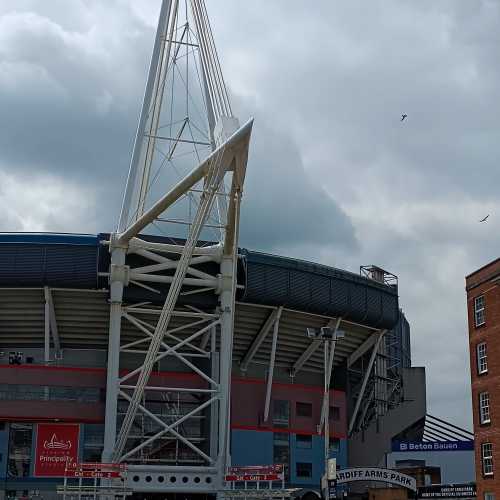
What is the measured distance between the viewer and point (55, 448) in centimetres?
5697

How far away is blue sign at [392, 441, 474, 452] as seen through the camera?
74.3m

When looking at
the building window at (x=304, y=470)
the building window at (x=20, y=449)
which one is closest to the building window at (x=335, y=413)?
the building window at (x=304, y=470)

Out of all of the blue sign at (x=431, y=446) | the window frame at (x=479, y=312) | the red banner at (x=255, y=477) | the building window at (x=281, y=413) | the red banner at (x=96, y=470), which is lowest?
the red banner at (x=255, y=477)

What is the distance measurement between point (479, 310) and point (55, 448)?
89.6 ft

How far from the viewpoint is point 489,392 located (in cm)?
4612

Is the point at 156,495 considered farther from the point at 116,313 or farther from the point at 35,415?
the point at 116,313

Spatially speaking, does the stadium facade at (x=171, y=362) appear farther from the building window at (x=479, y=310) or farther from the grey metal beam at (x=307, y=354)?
the building window at (x=479, y=310)

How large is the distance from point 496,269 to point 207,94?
21.5m

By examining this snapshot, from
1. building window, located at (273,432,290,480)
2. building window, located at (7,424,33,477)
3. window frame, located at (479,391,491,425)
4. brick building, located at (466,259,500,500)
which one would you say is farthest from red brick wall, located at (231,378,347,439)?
window frame, located at (479,391,491,425)

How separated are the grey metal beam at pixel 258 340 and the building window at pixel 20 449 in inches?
626

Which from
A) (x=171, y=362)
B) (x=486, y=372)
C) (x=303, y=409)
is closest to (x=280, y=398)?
(x=303, y=409)

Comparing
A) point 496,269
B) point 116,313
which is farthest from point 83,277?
point 496,269

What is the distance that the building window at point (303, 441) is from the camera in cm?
6325

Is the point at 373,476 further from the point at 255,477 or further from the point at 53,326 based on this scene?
the point at 53,326
